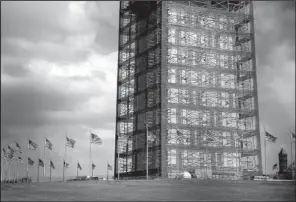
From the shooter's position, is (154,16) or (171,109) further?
(154,16)

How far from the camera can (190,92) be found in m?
94.9

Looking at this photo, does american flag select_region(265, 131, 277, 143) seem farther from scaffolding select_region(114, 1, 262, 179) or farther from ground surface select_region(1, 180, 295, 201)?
ground surface select_region(1, 180, 295, 201)

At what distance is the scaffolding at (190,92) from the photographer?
91.4m

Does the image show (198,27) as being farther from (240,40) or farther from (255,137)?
(255,137)

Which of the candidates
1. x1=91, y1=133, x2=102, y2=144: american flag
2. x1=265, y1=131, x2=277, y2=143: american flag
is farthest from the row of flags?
x1=265, y1=131, x2=277, y2=143: american flag

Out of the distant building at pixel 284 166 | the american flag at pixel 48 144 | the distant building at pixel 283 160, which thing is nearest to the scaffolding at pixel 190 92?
the distant building at pixel 284 166

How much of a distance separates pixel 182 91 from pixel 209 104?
575 cm

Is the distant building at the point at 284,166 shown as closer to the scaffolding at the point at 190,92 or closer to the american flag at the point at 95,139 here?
the scaffolding at the point at 190,92

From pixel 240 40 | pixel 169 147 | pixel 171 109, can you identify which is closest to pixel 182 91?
pixel 171 109

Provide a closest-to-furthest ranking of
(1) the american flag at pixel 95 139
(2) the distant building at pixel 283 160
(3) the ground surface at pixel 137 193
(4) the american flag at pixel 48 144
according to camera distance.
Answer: (3) the ground surface at pixel 137 193
(1) the american flag at pixel 95 139
(4) the american flag at pixel 48 144
(2) the distant building at pixel 283 160

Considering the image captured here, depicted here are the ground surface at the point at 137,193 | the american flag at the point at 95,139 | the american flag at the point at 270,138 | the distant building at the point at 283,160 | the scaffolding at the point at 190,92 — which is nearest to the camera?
the ground surface at the point at 137,193

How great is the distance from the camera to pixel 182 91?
94.6 metres

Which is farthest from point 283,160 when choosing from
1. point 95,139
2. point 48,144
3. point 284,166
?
point 48,144

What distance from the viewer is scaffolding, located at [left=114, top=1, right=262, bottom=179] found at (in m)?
91.4
